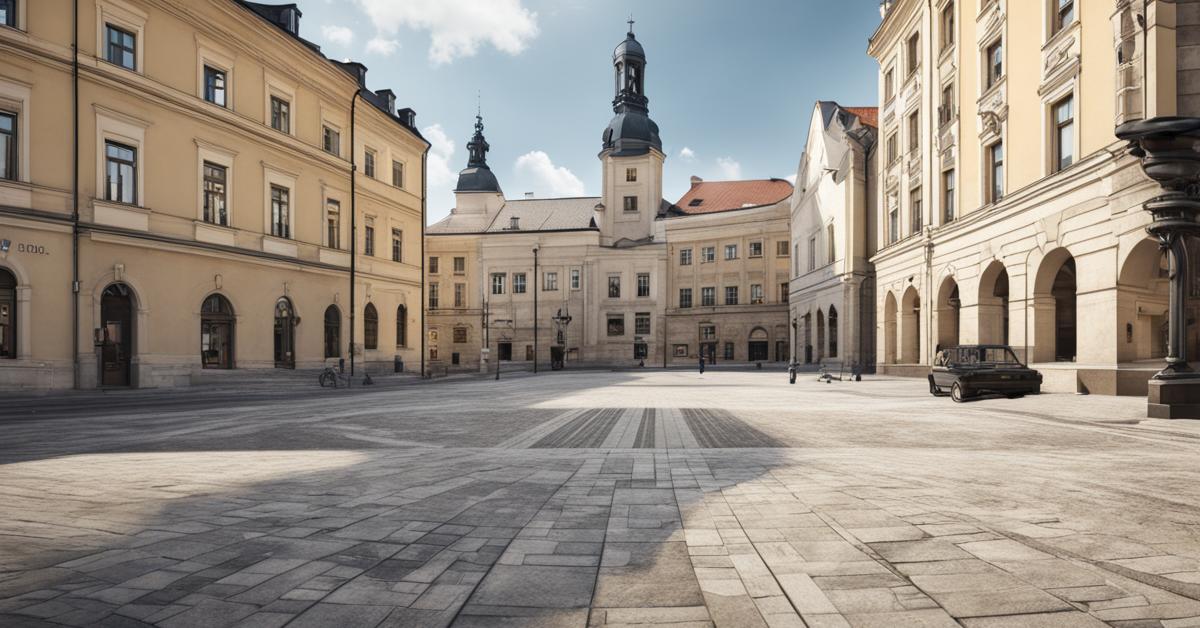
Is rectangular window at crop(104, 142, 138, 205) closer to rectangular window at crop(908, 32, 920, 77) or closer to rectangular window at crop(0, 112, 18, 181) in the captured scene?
rectangular window at crop(0, 112, 18, 181)

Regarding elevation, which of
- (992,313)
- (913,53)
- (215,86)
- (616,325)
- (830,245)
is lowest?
(616,325)

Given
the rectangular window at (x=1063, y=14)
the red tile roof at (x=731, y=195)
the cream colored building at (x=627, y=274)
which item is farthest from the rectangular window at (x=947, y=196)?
the red tile roof at (x=731, y=195)

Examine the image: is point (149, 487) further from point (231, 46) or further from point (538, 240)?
point (538, 240)

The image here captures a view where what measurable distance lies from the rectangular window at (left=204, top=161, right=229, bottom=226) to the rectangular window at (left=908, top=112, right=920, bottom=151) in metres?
29.9

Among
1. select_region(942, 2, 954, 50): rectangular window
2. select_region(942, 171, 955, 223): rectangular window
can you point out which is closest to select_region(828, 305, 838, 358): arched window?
select_region(942, 171, 955, 223): rectangular window

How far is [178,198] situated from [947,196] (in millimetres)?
29966

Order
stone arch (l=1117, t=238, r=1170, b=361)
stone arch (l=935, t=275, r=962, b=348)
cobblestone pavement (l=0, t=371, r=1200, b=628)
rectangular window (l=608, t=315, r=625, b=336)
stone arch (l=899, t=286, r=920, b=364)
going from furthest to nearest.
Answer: rectangular window (l=608, t=315, r=625, b=336) < stone arch (l=899, t=286, r=920, b=364) < stone arch (l=935, t=275, r=962, b=348) < stone arch (l=1117, t=238, r=1170, b=361) < cobblestone pavement (l=0, t=371, r=1200, b=628)

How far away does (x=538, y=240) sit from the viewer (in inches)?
2616

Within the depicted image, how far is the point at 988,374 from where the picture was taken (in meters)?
16.7

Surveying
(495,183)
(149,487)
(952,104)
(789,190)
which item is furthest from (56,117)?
(789,190)

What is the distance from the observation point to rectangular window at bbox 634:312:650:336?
65438 mm

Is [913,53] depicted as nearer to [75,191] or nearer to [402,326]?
[402,326]

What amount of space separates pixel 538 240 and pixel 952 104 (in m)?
45.8

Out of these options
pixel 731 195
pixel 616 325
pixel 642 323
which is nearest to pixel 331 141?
pixel 616 325
